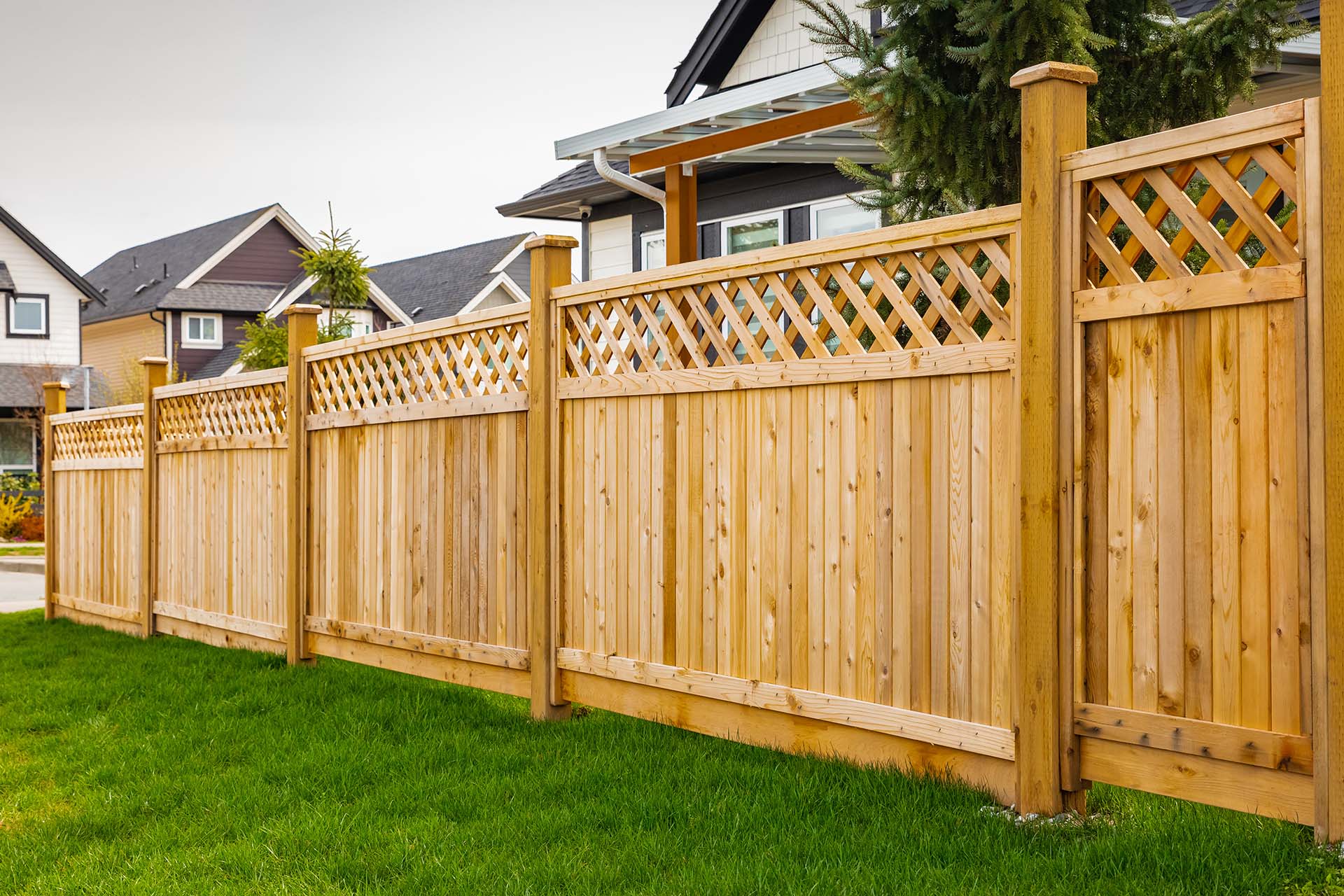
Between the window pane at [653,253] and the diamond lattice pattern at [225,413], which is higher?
the window pane at [653,253]

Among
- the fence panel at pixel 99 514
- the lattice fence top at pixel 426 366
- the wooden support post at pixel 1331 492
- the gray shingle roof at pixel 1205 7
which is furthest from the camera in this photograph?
the fence panel at pixel 99 514

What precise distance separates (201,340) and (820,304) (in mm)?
29290

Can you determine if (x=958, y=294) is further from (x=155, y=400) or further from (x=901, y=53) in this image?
(x=155, y=400)

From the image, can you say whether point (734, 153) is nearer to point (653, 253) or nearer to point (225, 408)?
point (653, 253)

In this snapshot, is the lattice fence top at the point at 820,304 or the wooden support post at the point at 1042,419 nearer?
the wooden support post at the point at 1042,419

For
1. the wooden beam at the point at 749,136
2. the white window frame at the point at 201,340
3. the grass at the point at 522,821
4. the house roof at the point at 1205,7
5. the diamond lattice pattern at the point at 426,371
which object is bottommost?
the grass at the point at 522,821

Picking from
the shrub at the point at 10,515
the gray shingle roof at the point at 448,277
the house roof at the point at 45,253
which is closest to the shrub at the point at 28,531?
the shrub at the point at 10,515

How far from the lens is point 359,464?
6.32m

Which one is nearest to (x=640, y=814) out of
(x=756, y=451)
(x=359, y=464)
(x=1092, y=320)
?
(x=756, y=451)

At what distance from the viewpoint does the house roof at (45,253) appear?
28312 mm

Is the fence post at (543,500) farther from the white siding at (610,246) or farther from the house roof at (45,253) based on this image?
the house roof at (45,253)

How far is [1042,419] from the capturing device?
10.9 ft

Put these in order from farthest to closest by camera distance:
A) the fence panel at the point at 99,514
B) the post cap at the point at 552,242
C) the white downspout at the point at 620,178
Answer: the white downspout at the point at 620,178, the fence panel at the point at 99,514, the post cap at the point at 552,242

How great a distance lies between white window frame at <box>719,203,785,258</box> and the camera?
395 inches
